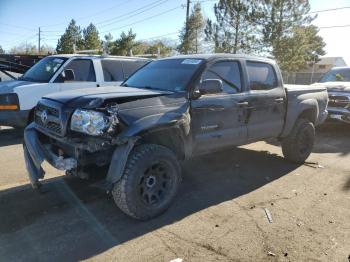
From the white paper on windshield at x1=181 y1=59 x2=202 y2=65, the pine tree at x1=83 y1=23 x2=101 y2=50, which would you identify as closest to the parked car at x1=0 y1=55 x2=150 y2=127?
the white paper on windshield at x1=181 y1=59 x2=202 y2=65

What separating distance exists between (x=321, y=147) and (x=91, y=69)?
18.7 feet

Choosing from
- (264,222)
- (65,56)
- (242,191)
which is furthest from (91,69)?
(264,222)

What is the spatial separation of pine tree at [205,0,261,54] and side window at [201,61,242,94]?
2517 centimetres

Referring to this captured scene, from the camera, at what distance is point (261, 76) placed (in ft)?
18.8

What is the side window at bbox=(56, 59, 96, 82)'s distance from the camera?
841 cm

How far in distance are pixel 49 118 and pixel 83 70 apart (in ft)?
15.2

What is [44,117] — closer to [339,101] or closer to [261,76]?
[261,76]

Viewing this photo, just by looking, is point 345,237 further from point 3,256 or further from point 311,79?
point 311,79

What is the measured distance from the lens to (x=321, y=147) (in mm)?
8164

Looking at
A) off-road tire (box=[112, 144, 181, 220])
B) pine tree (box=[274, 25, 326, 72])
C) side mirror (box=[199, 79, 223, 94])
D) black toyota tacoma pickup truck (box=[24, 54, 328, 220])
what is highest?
pine tree (box=[274, 25, 326, 72])

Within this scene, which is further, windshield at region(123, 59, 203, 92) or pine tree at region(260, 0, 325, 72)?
pine tree at region(260, 0, 325, 72)

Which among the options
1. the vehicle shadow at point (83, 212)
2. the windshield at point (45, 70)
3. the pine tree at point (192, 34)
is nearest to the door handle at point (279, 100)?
Result: the vehicle shadow at point (83, 212)

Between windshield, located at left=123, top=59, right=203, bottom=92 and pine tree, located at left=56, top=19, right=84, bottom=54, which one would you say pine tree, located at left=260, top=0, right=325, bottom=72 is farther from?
windshield, located at left=123, top=59, right=203, bottom=92

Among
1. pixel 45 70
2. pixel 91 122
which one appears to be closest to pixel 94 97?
pixel 91 122
